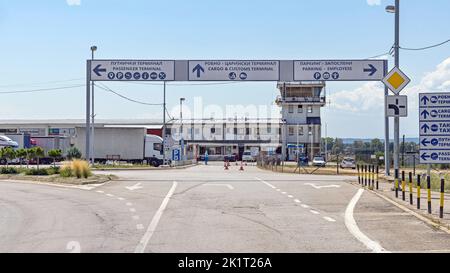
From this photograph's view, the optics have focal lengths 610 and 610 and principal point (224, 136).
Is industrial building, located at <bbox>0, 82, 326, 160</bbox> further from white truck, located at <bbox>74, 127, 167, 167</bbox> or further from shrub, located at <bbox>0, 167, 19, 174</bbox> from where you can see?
shrub, located at <bbox>0, 167, 19, 174</bbox>

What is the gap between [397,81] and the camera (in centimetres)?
2102

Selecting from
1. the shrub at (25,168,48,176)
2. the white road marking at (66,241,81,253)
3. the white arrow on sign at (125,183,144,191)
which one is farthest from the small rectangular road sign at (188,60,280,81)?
the white road marking at (66,241,81,253)

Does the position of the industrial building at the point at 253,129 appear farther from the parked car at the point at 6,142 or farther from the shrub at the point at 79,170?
the shrub at the point at 79,170

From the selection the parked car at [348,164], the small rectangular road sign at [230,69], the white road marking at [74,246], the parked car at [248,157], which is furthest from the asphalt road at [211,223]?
the parked car at [248,157]

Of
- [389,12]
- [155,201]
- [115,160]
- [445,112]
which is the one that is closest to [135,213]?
[155,201]

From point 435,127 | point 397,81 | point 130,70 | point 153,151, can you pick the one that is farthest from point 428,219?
point 153,151

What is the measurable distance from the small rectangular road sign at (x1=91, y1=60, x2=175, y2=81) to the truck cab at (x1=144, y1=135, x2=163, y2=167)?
29416 millimetres

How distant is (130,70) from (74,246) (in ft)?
78.9

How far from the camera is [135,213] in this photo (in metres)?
15.1

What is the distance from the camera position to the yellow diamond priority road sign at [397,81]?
21.0 metres

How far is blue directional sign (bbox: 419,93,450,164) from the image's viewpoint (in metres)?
15.2

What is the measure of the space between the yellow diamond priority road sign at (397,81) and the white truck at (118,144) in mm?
42204

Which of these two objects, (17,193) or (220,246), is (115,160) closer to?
(17,193)

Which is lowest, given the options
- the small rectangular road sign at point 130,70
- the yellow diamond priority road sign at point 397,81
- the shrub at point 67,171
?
the shrub at point 67,171
